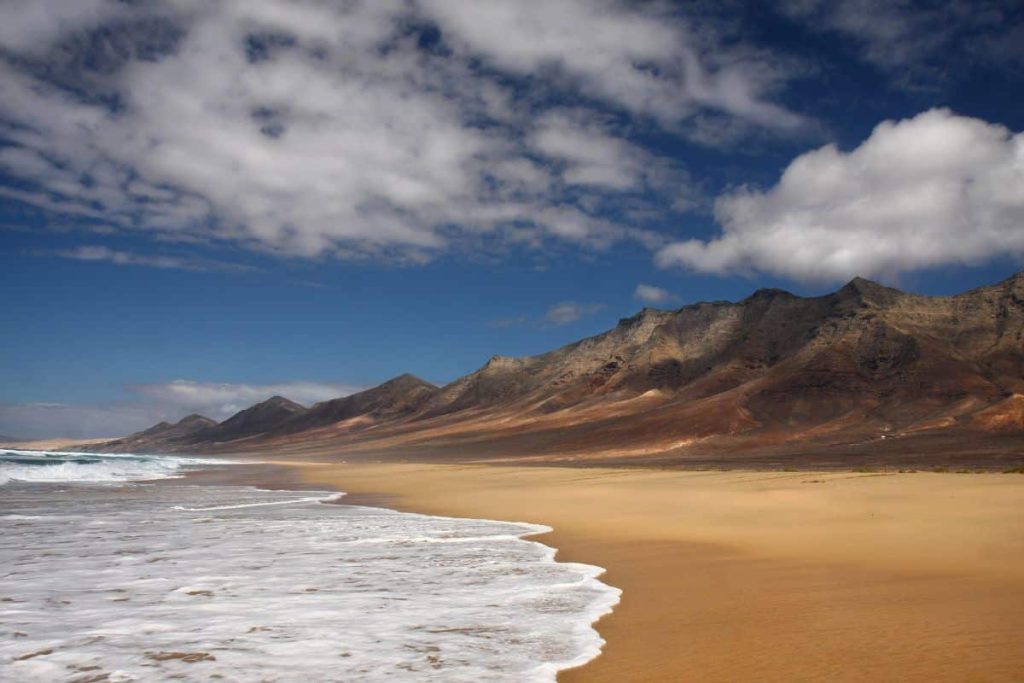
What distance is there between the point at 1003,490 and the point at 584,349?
595ft

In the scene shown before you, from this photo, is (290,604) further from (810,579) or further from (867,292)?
(867,292)

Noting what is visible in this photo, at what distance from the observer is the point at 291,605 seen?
9.22m

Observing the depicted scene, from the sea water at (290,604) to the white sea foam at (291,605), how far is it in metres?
0.03

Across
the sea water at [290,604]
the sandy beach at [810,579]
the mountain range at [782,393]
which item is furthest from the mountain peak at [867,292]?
the sea water at [290,604]

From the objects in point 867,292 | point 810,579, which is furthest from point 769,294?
point 810,579

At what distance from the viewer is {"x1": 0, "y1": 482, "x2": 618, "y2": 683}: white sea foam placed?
677cm

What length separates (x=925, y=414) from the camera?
99000mm

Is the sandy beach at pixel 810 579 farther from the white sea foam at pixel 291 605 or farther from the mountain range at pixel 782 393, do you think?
the mountain range at pixel 782 393

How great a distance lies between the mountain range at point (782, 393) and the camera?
8488cm

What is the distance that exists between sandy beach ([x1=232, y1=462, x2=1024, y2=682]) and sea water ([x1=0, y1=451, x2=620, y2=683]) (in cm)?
82

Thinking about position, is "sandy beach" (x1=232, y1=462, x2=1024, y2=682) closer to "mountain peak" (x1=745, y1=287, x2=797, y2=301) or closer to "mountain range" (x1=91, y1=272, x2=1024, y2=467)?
"mountain range" (x1=91, y1=272, x2=1024, y2=467)

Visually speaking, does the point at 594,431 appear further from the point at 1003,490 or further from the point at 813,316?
the point at 1003,490

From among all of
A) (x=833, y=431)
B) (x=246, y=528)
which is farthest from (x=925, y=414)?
(x=246, y=528)

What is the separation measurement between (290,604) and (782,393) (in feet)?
384
